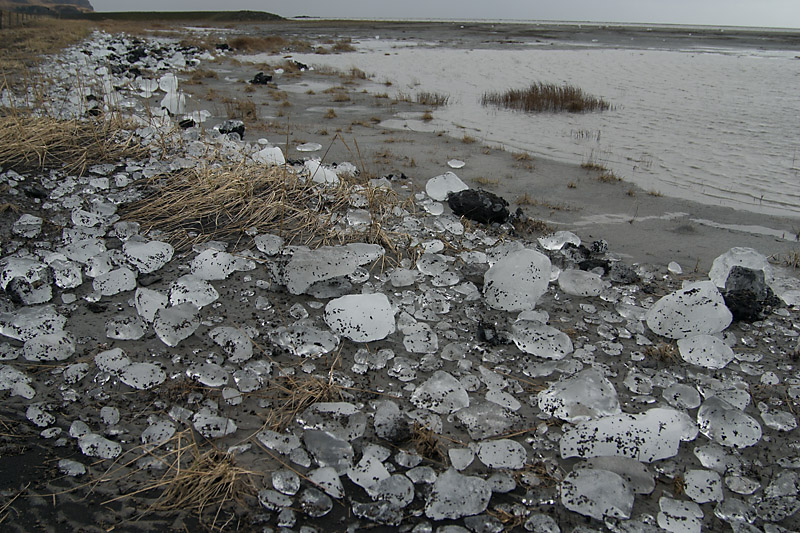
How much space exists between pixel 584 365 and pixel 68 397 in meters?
2.19

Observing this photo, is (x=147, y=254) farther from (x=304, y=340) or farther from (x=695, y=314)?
(x=695, y=314)

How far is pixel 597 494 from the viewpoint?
63.0 inches

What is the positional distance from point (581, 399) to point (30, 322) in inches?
97.0

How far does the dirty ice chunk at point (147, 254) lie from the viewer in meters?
2.79

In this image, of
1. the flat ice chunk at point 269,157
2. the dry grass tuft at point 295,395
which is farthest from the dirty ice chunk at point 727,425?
the flat ice chunk at point 269,157

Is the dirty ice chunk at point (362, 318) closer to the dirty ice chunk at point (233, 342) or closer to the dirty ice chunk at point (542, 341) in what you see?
the dirty ice chunk at point (233, 342)

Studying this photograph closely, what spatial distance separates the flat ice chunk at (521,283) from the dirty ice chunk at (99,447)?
186cm

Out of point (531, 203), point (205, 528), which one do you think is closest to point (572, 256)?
point (531, 203)

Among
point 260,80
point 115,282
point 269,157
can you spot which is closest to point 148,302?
point 115,282

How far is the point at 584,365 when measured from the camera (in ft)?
7.60

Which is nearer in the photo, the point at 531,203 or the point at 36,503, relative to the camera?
the point at 36,503

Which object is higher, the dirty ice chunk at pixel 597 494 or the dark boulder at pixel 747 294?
the dark boulder at pixel 747 294

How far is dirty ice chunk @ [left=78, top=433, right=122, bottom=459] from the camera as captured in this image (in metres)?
1.67

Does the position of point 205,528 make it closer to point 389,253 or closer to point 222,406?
point 222,406
